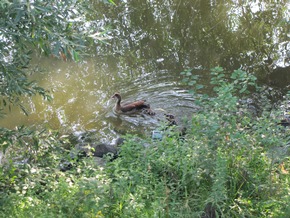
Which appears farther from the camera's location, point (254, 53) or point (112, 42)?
point (112, 42)

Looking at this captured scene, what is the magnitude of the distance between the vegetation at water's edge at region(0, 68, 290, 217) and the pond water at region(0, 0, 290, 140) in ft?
10.2

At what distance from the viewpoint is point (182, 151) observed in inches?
212

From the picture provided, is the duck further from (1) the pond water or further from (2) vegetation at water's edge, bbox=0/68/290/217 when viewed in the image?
(2) vegetation at water's edge, bbox=0/68/290/217

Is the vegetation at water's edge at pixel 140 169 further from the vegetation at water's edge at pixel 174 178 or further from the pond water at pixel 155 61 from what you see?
the pond water at pixel 155 61

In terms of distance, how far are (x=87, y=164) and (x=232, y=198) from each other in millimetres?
1910

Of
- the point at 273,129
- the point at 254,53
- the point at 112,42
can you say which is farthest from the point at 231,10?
the point at 273,129

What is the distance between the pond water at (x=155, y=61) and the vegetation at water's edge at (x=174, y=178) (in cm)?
312

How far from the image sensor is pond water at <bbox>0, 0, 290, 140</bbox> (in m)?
9.41

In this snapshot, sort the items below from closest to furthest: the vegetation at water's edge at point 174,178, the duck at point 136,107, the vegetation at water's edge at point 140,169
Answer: the vegetation at water's edge at point 140,169, the vegetation at water's edge at point 174,178, the duck at point 136,107

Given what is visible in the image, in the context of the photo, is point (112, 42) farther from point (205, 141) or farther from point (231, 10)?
point (205, 141)

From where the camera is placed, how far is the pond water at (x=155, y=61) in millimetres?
9414

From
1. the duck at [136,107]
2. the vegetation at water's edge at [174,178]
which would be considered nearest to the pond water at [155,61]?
the duck at [136,107]

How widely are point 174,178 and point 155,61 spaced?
6.39 metres

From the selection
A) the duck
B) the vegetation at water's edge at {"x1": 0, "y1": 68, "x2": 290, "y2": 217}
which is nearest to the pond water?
the duck
